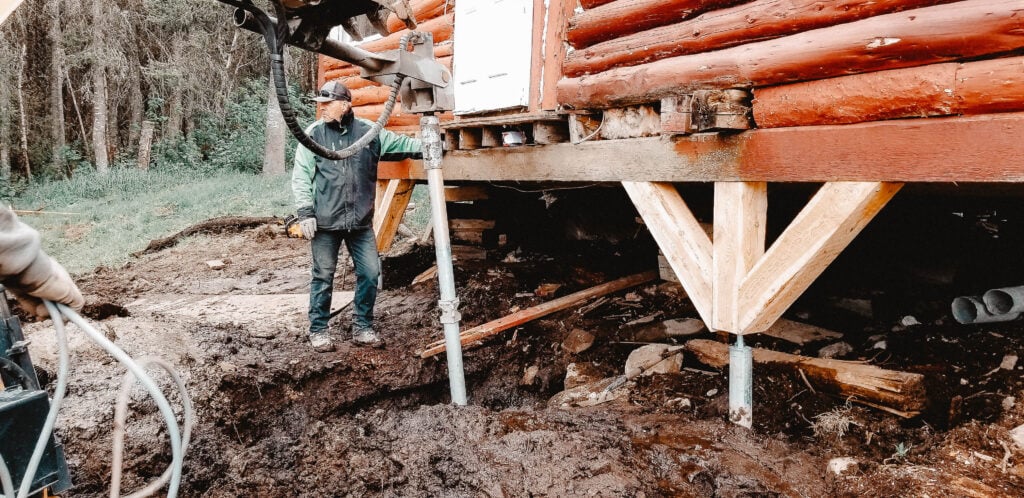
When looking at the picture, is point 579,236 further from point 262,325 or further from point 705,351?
point 262,325

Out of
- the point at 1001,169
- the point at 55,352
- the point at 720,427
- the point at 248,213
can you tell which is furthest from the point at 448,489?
the point at 248,213

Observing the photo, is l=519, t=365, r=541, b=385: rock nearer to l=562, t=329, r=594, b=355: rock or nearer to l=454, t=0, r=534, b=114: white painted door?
l=562, t=329, r=594, b=355: rock

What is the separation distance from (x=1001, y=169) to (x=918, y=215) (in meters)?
3.04

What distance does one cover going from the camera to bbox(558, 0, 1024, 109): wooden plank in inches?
95.0

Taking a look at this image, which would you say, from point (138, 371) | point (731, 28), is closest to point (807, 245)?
point (731, 28)

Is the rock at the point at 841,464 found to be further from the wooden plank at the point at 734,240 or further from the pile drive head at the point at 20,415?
the pile drive head at the point at 20,415

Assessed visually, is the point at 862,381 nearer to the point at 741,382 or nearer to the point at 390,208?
the point at 741,382

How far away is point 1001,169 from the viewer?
8.01 ft

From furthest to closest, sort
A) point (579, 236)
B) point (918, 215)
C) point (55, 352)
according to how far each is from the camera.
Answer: point (579, 236) → point (918, 215) → point (55, 352)

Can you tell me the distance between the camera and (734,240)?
10.8 ft

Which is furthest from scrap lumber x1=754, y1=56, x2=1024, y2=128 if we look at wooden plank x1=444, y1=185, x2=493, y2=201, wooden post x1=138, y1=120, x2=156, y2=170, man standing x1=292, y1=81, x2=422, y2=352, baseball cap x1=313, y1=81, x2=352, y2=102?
wooden post x1=138, y1=120, x2=156, y2=170

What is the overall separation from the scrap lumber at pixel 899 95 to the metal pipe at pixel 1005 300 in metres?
2.08

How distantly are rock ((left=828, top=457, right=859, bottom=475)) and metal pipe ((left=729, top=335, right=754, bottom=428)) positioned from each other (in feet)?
1.81

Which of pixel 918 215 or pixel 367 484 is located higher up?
pixel 918 215
